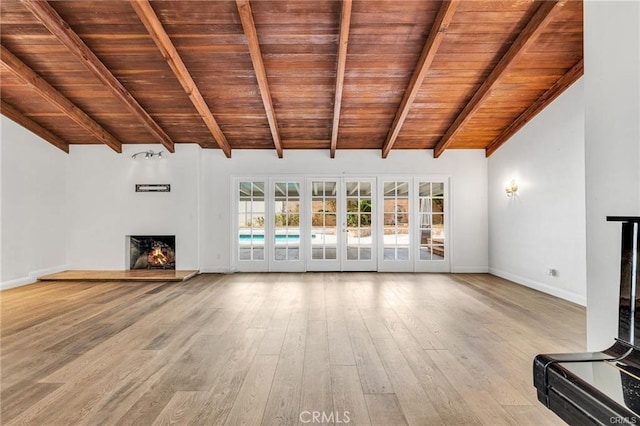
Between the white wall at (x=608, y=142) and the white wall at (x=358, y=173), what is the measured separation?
212 inches

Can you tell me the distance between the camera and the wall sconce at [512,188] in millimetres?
6059

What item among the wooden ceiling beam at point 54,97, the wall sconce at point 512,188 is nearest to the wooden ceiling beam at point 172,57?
the wooden ceiling beam at point 54,97

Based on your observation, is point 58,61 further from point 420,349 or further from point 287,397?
point 420,349

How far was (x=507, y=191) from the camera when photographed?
626cm

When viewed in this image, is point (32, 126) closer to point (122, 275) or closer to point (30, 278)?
point (30, 278)

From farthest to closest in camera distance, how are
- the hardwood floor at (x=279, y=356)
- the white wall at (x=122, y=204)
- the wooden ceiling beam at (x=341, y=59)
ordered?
the white wall at (x=122, y=204)
the wooden ceiling beam at (x=341, y=59)
the hardwood floor at (x=279, y=356)

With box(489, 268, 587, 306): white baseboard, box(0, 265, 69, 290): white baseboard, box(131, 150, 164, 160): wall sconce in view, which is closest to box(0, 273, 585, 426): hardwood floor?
box(489, 268, 587, 306): white baseboard

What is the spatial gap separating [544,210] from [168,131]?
21.6ft

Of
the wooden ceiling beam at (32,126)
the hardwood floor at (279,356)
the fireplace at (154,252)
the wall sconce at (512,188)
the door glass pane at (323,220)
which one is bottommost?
the hardwood floor at (279,356)

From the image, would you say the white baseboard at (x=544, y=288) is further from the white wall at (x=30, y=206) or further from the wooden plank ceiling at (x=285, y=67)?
the white wall at (x=30, y=206)

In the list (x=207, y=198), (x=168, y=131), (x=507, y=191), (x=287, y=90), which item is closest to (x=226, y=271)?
(x=207, y=198)

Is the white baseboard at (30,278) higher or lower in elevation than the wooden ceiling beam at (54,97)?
lower

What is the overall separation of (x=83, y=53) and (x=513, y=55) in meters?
5.29
